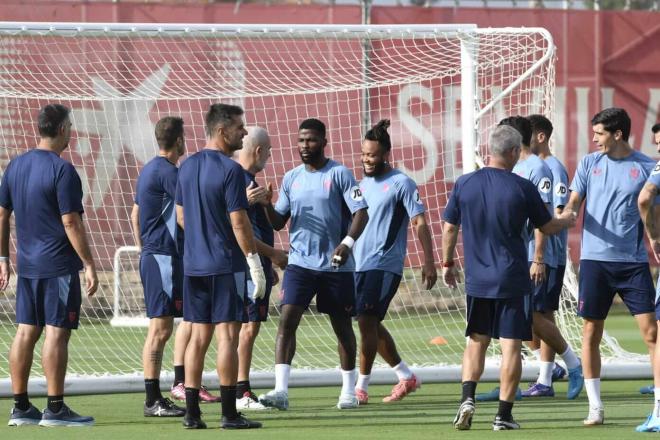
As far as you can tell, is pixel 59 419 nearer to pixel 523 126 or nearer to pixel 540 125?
pixel 523 126

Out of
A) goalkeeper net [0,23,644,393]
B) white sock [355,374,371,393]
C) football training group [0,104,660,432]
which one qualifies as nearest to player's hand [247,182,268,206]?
football training group [0,104,660,432]

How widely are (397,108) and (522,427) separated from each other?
27.9 feet

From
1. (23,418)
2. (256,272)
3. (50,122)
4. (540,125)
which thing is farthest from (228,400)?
(540,125)

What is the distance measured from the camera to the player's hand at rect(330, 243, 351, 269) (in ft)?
32.3

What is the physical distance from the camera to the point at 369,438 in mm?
8656

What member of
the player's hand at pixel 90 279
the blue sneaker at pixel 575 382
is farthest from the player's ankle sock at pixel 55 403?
the blue sneaker at pixel 575 382

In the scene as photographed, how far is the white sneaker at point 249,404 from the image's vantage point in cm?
1043

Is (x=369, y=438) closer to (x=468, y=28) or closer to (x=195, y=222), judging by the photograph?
(x=195, y=222)

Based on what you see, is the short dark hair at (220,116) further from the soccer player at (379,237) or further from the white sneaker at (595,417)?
the white sneaker at (595,417)

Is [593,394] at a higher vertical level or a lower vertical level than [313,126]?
lower

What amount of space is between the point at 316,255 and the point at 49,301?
2.04m

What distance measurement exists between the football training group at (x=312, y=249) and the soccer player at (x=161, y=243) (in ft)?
0.04

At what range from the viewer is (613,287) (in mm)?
9570

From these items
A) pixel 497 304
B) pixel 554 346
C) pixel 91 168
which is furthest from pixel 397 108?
pixel 497 304
